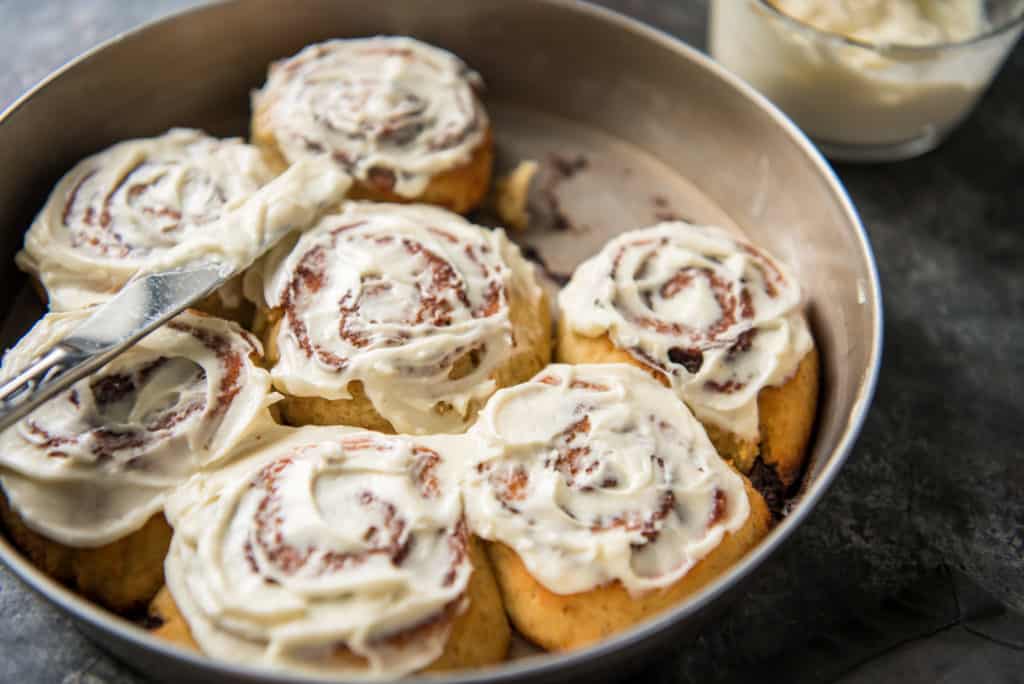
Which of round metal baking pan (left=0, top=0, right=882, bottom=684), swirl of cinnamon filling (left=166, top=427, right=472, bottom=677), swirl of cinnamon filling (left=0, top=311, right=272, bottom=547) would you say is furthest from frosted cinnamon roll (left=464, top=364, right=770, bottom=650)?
swirl of cinnamon filling (left=0, top=311, right=272, bottom=547)

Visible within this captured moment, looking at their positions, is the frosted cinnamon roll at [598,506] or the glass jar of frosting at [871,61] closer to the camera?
the frosted cinnamon roll at [598,506]

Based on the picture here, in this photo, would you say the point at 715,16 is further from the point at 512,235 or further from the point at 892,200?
the point at 512,235

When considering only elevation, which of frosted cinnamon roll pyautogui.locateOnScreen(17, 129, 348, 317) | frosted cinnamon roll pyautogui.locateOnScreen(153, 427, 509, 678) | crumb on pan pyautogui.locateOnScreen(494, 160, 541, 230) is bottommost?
crumb on pan pyautogui.locateOnScreen(494, 160, 541, 230)

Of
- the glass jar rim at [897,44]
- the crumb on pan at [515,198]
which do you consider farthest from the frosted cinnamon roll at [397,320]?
the glass jar rim at [897,44]

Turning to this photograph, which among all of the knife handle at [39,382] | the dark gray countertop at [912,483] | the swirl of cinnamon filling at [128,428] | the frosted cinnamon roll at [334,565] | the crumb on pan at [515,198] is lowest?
the dark gray countertop at [912,483]

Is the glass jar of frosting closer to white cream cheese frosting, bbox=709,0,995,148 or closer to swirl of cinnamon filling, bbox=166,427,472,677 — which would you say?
white cream cheese frosting, bbox=709,0,995,148

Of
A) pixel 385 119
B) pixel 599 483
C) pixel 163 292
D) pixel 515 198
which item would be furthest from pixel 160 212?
pixel 599 483

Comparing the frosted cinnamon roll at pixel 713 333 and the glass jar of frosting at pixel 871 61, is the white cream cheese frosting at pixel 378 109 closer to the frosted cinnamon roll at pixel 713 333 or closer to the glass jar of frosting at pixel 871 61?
the frosted cinnamon roll at pixel 713 333
